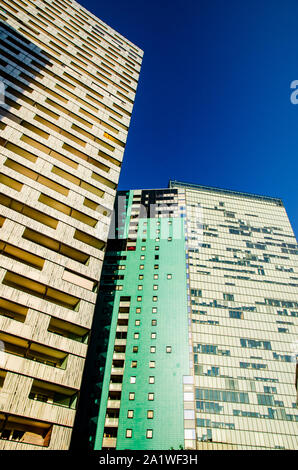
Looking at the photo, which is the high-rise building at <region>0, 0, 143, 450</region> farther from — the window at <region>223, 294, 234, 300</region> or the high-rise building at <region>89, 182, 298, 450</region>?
the window at <region>223, 294, 234, 300</region>

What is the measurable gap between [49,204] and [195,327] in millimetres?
35246

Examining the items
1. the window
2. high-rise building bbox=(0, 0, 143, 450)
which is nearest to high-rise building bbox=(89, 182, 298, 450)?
the window

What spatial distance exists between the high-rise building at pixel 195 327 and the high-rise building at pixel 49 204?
24227mm

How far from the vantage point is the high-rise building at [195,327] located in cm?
3938

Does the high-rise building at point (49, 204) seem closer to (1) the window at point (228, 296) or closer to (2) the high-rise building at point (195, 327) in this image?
(2) the high-rise building at point (195, 327)

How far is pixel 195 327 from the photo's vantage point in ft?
162

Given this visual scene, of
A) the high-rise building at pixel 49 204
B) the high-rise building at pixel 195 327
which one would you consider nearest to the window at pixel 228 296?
the high-rise building at pixel 195 327

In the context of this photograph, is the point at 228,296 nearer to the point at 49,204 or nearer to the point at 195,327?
the point at 195,327

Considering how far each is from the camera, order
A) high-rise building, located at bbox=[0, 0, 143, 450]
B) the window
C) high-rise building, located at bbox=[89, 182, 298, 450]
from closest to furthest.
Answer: high-rise building, located at bbox=[0, 0, 143, 450] < high-rise building, located at bbox=[89, 182, 298, 450] < the window

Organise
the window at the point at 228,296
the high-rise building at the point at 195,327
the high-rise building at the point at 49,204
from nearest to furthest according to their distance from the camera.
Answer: the high-rise building at the point at 49,204
the high-rise building at the point at 195,327
the window at the point at 228,296

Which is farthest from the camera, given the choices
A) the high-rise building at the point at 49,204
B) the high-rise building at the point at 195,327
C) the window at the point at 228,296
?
the window at the point at 228,296

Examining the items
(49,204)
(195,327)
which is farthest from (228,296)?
(49,204)

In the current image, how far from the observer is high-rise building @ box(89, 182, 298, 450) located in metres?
39.4

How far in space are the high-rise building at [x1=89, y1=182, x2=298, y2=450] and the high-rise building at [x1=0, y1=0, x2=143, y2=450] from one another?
24227mm
